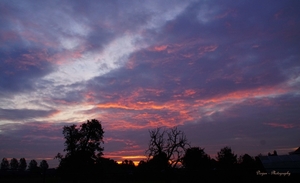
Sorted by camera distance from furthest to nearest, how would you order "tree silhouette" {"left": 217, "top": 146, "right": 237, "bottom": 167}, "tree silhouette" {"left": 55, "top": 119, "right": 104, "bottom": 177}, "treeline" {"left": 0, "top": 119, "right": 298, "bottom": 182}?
"tree silhouette" {"left": 217, "top": 146, "right": 237, "bottom": 167}
"tree silhouette" {"left": 55, "top": 119, "right": 104, "bottom": 177}
"treeline" {"left": 0, "top": 119, "right": 298, "bottom": 182}

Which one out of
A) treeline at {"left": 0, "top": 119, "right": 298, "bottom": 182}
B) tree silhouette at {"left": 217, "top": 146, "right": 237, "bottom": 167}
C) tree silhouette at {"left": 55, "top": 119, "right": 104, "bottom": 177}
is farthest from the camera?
tree silhouette at {"left": 217, "top": 146, "right": 237, "bottom": 167}

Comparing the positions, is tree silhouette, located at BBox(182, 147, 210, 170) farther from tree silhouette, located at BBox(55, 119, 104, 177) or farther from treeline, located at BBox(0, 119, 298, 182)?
tree silhouette, located at BBox(55, 119, 104, 177)

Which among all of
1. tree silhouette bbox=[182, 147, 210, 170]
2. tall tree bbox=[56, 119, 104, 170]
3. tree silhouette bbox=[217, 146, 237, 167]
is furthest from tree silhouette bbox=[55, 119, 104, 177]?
tree silhouette bbox=[217, 146, 237, 167]

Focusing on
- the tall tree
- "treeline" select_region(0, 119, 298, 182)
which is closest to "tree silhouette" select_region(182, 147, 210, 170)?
"treeline" select_region(0, 119, 298, 182)

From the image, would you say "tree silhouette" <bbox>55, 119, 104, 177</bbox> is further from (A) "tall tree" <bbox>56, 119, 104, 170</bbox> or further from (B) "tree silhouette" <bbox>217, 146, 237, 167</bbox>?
(B) "tree silhouette" <bbox>217, 146, 237, 167</bbox>

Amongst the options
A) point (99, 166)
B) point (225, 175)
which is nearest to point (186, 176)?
point (225, 175)

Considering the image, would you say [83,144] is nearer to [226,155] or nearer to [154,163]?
[154,163]

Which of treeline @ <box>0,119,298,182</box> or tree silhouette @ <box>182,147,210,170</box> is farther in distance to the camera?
tree silhouette @ <box>182,147,210,170</box>

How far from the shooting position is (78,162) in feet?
159

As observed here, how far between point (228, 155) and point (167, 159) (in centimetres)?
3582

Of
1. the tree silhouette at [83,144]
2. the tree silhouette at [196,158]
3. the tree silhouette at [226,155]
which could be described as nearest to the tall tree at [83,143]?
the tree silhouette at [83,144]

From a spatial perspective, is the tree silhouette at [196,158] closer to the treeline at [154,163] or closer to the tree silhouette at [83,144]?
the treeline at [154,163]

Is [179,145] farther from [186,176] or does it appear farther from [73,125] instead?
[73,125]

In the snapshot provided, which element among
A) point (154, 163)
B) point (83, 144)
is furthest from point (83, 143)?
point (154, 163)
